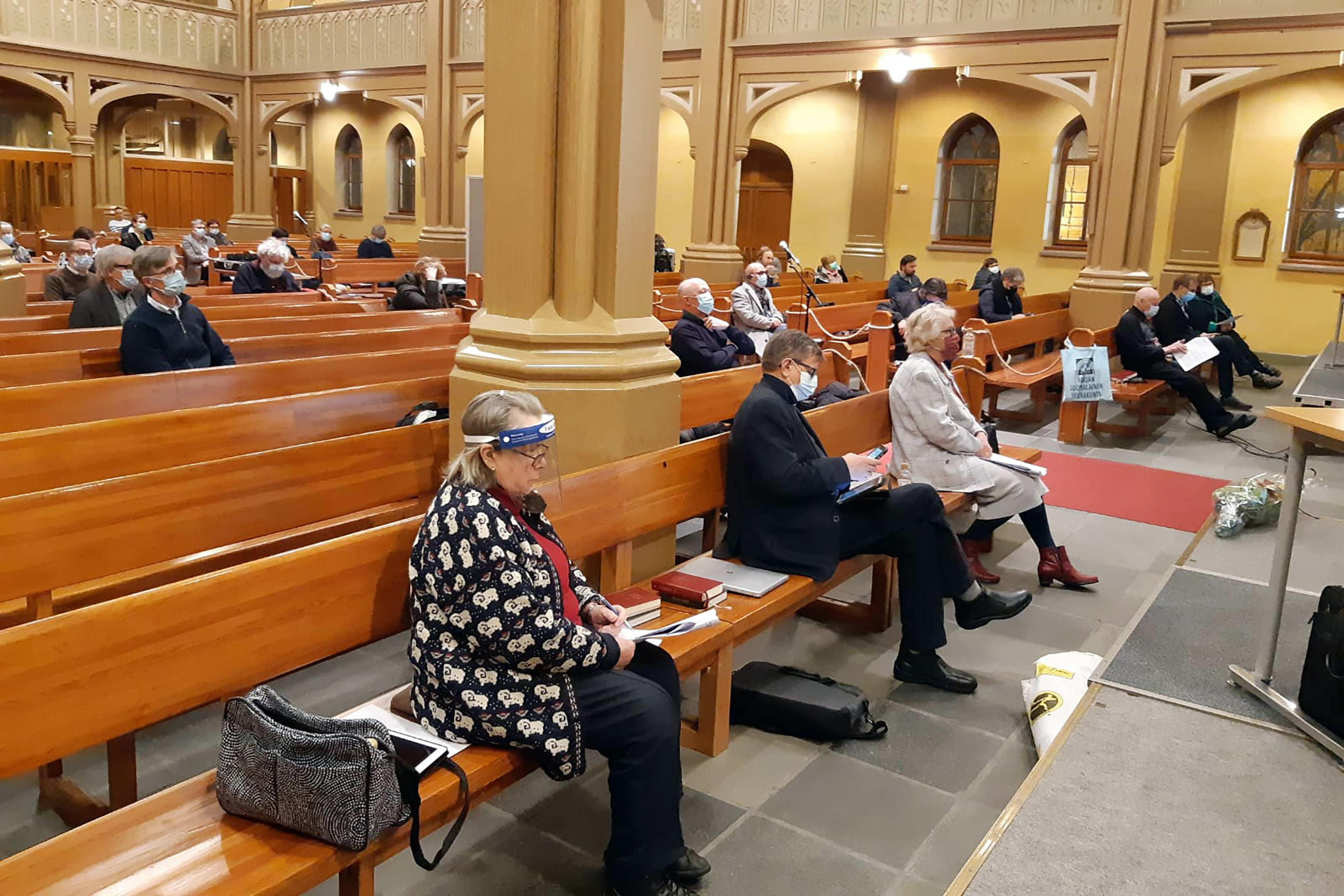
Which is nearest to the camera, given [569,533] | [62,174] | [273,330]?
[569,533]

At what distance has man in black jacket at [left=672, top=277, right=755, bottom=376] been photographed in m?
6.53

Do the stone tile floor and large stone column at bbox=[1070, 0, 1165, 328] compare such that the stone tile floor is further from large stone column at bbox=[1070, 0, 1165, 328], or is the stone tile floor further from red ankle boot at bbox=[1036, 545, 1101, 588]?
large stone column at bbox=[1070, 0, 1165, 328]

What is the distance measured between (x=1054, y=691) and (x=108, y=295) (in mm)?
5304

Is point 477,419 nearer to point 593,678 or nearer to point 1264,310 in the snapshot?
point 593,678

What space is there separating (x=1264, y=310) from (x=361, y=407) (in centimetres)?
1245

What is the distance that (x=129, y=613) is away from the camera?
2.20 m

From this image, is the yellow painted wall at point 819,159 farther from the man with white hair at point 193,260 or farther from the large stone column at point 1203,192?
the man with white hair at point 193,260

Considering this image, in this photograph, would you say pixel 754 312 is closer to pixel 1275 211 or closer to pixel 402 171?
pixel 1275 211

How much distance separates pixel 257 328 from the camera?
6.66m

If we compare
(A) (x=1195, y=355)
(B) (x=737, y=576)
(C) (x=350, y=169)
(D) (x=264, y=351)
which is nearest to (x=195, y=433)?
(B) (x=737, y=576)

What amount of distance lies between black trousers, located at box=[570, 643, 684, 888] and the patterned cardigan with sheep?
0.19ft

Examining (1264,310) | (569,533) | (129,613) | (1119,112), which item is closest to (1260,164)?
(1264,310)

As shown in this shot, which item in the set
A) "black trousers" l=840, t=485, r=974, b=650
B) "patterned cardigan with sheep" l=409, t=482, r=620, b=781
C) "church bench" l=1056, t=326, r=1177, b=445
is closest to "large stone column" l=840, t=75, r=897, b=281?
"church bench" l=1056, t=326, r=1177, b=445

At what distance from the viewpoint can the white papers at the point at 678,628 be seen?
2902 mm
